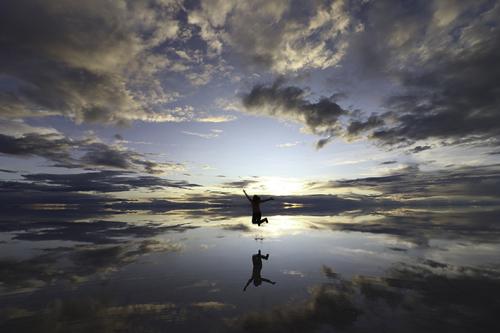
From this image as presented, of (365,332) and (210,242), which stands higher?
(210,242)

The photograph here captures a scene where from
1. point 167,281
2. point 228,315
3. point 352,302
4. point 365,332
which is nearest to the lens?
point 365,332

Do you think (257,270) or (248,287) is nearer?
(248,287)

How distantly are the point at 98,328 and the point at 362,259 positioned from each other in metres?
10.9

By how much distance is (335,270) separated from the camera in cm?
1149

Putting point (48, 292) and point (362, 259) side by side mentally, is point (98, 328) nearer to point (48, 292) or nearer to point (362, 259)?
point (48, 292)

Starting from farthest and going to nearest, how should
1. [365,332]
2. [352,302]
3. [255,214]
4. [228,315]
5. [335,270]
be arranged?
1. [255,214]
2. [335,270]
3. [352,302]
4. [228,315]
5. [365,332]

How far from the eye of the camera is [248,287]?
9.41 m

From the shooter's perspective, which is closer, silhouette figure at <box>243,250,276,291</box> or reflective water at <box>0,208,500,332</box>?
reflective water at <box>0,208,500,332</box>

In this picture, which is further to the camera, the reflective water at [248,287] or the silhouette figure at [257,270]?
the silhouette figure at [257,270]

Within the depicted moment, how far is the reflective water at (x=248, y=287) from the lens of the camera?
6.88 metres

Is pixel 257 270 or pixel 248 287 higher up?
pixel 257 270

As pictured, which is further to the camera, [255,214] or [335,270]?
[255,214]

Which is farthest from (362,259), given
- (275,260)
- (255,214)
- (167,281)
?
(167,281)

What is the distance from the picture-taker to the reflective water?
6875 mm
